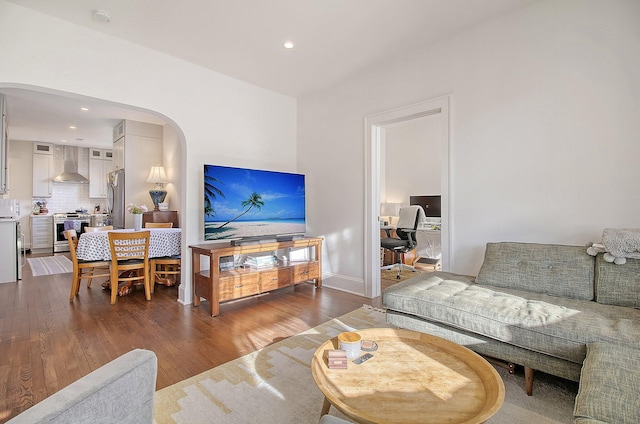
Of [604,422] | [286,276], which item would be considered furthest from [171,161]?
[604,422]

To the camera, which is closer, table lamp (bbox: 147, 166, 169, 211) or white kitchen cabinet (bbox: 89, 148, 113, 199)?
table lamp (bbox: 147, 166, 169, 211)

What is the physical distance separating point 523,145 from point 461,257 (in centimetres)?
115

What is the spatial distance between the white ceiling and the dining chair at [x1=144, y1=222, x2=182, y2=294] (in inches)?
98.8

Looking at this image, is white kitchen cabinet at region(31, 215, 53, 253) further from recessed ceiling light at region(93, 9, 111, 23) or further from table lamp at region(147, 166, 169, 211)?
recessed ceiling light at region(93, 9, 111, 23)

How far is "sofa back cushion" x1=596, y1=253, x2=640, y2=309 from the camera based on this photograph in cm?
196

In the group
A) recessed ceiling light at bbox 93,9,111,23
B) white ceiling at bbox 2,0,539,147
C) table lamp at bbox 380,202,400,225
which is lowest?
table lamp at bbox 380,202,400,225

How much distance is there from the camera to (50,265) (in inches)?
227

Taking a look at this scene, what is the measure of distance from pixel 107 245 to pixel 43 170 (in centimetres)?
611

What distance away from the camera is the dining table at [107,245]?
142 inches

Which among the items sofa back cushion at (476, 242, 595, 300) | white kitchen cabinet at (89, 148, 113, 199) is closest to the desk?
sofa back cushion at (476, 242, 595, 300)

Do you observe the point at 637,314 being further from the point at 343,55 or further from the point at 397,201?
the point at 397,201

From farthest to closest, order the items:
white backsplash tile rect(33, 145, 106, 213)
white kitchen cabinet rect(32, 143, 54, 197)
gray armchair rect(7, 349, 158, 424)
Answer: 1. white backsplash tile rect(33, 145, 106, 213)
2. white kitchen cabinet rect(32, 143, 54, 197)
3. gray armchair rect(7, 349, 158, 424)

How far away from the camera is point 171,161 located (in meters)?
5.74

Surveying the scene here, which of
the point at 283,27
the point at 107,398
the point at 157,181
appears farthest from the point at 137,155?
the point at 107,398
